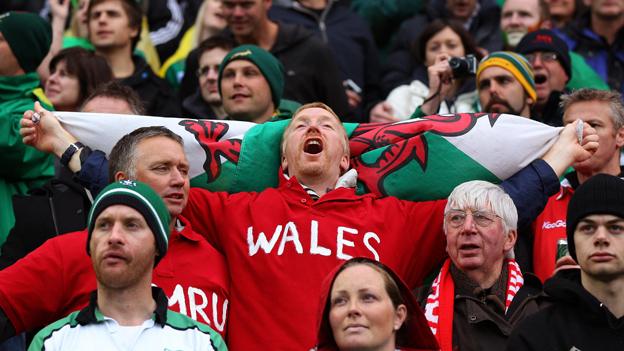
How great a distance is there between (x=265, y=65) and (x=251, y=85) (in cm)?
15

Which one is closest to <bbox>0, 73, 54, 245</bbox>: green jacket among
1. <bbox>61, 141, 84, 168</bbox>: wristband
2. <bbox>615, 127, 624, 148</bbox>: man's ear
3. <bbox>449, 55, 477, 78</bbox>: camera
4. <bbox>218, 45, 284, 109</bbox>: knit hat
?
<bbox>61, 141, 84, 168</bbox>: wristband

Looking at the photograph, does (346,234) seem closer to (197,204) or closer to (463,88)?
(197,204)

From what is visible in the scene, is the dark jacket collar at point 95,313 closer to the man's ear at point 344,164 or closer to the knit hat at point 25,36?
the man's ear at point 344,164

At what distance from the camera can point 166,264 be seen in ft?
22.4

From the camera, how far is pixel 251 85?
8.70 m

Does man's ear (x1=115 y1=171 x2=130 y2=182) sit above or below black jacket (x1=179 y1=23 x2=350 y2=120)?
below

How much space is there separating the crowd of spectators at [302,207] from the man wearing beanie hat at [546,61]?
1 cm

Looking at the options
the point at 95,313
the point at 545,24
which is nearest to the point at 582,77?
the point at 545,24

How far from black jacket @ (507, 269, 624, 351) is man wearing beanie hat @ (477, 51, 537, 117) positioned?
8.48 ft

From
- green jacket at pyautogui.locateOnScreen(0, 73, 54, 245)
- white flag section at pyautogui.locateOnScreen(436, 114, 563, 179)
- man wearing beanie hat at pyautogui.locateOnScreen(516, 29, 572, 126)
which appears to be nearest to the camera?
white flag section at pyautogui.locateOnScreen(436, 114, 563, 179)

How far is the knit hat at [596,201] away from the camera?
20.4 ft

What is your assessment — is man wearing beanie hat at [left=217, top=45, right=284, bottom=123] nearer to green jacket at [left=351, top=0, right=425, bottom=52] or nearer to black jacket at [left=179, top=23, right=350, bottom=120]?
black jacket at [left=179, top=23, right=350, bottom=120]

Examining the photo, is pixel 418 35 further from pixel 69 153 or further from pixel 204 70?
pixel 69 153

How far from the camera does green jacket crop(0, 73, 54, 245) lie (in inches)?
323
